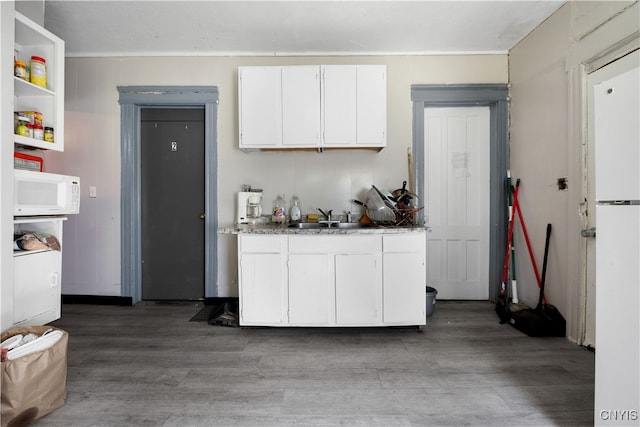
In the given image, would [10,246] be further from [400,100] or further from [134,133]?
[400,100]

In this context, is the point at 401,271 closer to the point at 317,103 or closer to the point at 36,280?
the point at 317,103

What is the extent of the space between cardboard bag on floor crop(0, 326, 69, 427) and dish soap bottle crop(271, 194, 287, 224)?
1.92m

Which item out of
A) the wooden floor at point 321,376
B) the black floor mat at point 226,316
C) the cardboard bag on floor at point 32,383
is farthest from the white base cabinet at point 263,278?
the cardboard bag on floor at point 32,383

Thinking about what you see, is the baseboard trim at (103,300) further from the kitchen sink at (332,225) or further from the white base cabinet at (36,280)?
the white base cabinet at (36,280)

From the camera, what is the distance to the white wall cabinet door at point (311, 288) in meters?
2.63

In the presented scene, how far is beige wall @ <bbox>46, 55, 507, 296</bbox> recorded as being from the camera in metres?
3.51

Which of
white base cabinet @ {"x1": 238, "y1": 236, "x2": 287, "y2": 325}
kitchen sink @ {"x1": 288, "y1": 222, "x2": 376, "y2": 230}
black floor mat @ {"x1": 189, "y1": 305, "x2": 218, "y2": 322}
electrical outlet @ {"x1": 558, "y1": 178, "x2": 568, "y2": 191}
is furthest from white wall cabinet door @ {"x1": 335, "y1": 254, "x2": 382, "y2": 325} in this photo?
electrical outlet @ {"x1": 558, "y1": 178, "x2": 568, "y2": 191}

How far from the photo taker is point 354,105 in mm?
3012

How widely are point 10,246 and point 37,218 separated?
0.30 metres

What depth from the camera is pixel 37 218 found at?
6.80 ft

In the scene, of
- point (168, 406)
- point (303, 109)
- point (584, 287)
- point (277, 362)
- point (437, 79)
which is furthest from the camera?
point (437, 79)

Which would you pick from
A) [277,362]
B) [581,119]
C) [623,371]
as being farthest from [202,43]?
[623,371]

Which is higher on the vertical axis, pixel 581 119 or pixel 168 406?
pixel 581 119

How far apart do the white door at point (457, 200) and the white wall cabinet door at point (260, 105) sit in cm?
171
